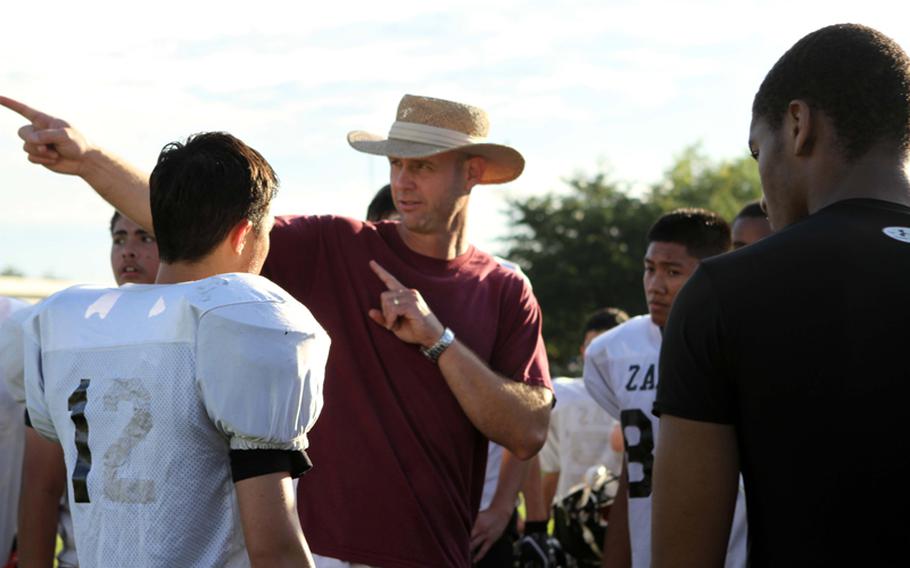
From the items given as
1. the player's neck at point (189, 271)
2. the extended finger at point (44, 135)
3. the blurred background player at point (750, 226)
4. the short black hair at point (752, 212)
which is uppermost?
the extended finger at point (44, 135)

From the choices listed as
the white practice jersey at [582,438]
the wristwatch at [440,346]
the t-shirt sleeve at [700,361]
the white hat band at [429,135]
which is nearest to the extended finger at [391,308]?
the wristwatch at [440,346]

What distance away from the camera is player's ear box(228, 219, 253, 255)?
2744mm

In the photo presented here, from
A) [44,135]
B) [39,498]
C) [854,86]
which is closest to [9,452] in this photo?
[39,498]

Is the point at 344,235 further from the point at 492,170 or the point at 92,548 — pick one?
the point at 92,548

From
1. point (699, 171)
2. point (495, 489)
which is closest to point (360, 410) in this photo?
point (495, 489)

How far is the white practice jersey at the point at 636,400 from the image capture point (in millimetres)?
4629

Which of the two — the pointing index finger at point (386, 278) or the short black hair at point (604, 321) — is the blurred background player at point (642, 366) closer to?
the pointing index finger at point (386, 278)

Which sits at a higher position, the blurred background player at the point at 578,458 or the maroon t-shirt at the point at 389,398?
the maroon t-shirt at the point at 389,398

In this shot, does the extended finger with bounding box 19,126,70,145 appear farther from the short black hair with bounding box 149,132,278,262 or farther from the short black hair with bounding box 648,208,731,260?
the short black hair with bounding box 648,208,731,260

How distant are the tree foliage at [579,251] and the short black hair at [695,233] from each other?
36721 mm

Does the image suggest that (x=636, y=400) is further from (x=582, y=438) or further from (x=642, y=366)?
(x=582, y=438)

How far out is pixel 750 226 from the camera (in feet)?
17.8

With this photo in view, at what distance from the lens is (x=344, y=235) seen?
408 centimetres

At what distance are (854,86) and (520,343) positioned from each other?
1954 mm
